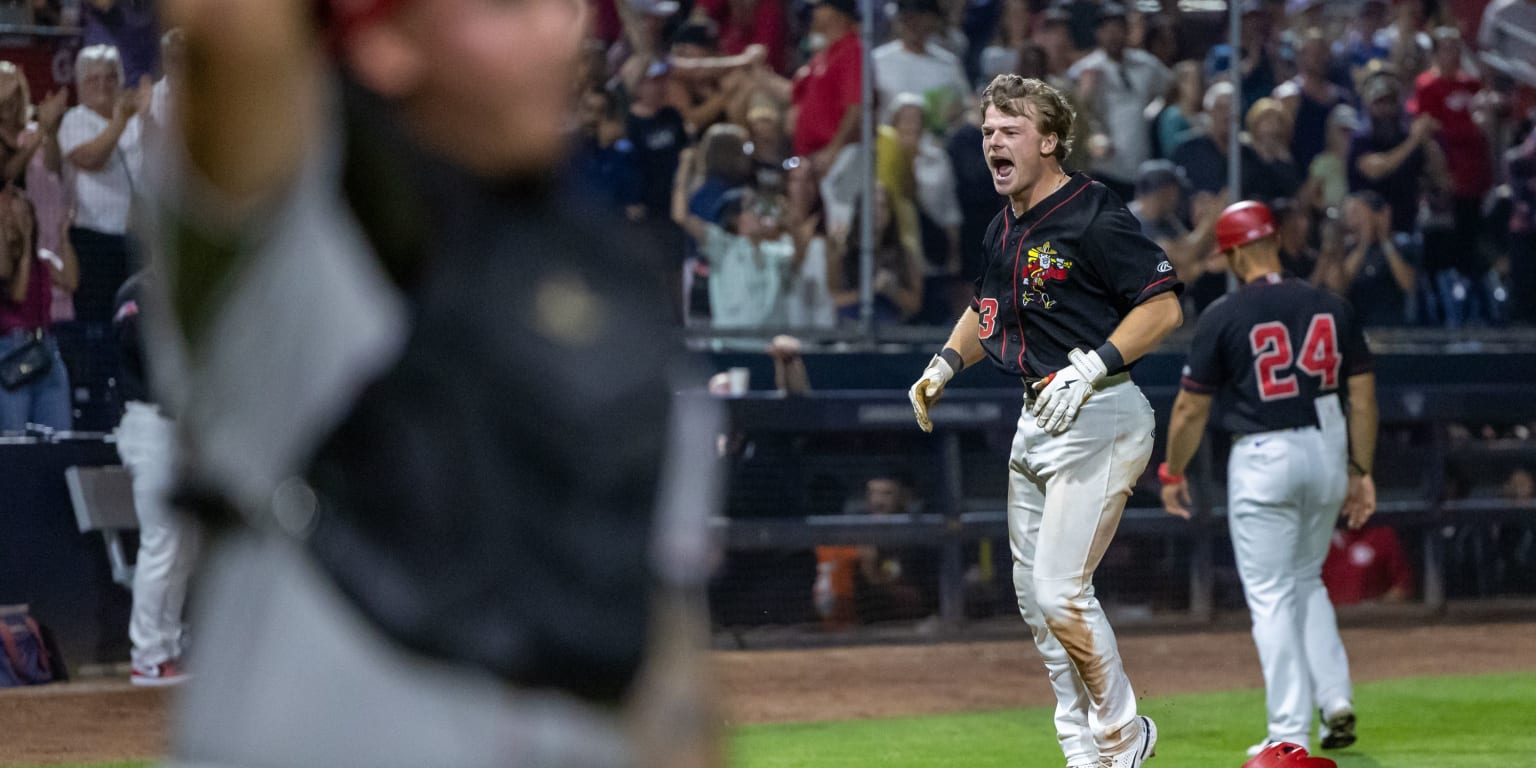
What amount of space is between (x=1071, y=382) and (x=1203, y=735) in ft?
9.84

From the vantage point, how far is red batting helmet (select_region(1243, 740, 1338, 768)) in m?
6.36

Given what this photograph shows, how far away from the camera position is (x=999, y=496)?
11.4m

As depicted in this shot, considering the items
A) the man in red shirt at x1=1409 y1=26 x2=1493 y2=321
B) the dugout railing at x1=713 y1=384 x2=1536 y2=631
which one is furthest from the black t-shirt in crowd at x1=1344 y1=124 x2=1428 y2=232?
the dugout railing at x1=713 y1=384 x2=1536 y2=631

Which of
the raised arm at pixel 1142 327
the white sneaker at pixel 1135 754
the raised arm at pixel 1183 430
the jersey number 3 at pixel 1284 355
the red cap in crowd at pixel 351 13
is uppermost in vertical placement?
the red cap in crowd at pixel 351 13

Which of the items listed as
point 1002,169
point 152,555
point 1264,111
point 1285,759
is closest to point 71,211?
point 152,555

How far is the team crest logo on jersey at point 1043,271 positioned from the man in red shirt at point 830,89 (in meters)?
4.98

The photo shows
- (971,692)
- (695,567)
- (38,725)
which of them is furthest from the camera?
(971,692)

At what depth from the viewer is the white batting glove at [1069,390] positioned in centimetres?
600

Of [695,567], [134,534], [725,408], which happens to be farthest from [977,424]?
[695,567]

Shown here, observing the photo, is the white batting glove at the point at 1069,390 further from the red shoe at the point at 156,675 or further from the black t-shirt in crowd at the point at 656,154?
the red shoe at the point at 156,675

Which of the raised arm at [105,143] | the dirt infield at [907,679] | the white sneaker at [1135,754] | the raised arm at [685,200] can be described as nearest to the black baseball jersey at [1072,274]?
the white sneaker at [1135,754]

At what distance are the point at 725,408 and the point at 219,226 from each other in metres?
9.44

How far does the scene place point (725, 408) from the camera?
10.7 metres

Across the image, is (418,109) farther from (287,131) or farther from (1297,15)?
(1297,15)
